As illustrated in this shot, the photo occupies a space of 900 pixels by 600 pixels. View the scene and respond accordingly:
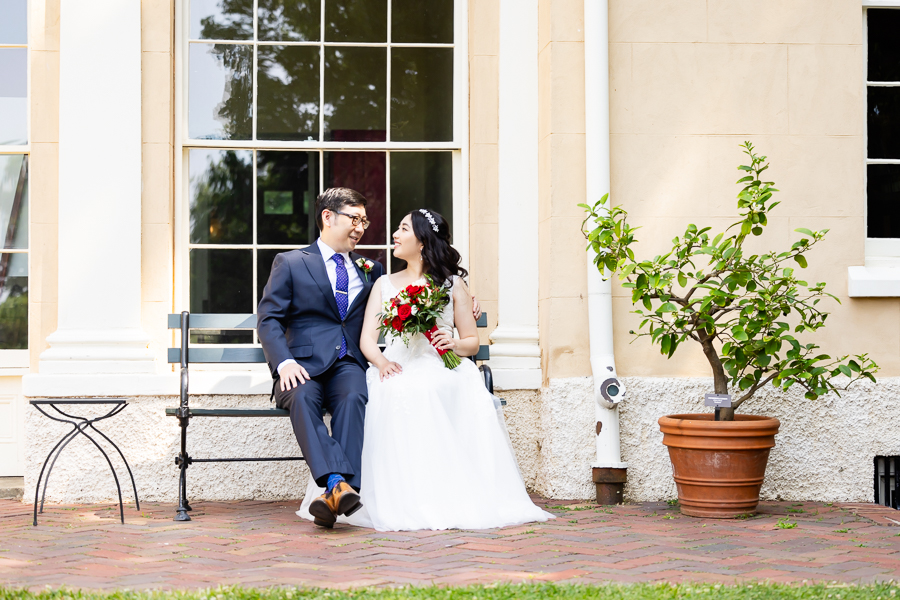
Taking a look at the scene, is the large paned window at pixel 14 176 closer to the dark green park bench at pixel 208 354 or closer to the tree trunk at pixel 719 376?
the dark green park bench at pixel 208 354

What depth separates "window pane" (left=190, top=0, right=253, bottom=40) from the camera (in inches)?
216

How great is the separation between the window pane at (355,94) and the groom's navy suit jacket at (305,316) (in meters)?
1.04

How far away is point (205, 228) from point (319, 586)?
2966 millimetres

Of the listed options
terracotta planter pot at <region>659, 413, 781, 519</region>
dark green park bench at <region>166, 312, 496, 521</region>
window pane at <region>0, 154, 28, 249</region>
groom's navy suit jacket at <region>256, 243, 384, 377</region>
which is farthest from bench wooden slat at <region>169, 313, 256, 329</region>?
terracotta planter pot at <region>659, 413, 781, 519</region>

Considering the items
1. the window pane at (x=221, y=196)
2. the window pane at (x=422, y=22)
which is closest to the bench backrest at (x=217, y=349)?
the window pane at (x=221, y=196)

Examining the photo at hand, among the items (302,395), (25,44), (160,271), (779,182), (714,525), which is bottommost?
(714,525)

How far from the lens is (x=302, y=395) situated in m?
4.40

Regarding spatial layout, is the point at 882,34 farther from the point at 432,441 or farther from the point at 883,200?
the point at 432,441

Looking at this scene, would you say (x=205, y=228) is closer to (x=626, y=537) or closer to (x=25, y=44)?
(x=25, y=44)

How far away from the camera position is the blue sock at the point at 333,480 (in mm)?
4113

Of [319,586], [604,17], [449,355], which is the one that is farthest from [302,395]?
[604,17]

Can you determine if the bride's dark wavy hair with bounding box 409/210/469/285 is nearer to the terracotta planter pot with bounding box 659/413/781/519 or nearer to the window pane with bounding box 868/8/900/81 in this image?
the terracotta planter pot with bounding box 659/413/781/519

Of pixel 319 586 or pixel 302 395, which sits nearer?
pixel 319 586

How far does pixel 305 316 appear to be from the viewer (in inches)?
189
